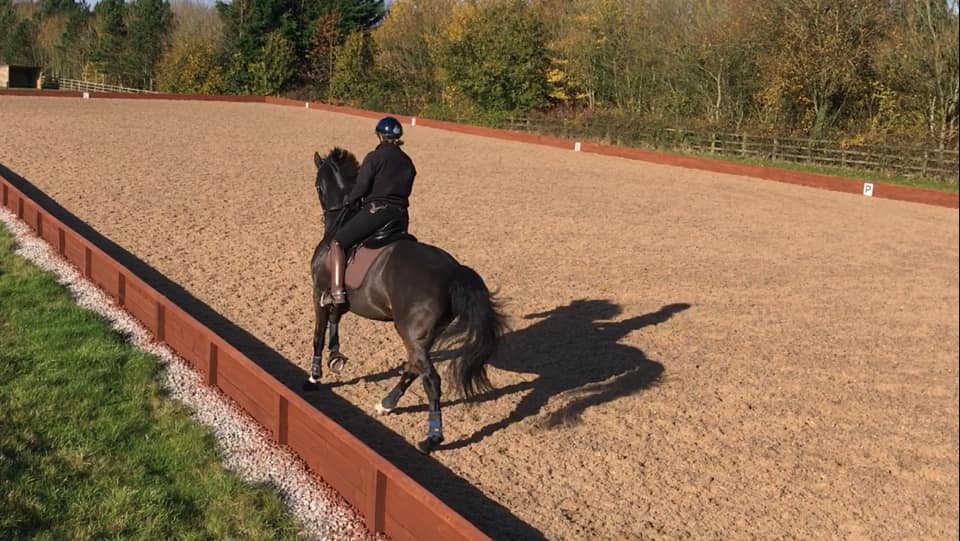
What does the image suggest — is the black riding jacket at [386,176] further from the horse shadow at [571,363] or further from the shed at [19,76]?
the shed at [19,76]

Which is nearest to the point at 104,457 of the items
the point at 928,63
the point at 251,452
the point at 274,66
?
the point at 251,452

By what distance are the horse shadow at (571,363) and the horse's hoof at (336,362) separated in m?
0.67

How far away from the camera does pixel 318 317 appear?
6.28 meters

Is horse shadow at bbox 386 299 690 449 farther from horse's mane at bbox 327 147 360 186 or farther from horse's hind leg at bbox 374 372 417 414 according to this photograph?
horse's mane at bbox 327 147 360 186

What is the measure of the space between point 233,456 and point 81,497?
36.6 inches

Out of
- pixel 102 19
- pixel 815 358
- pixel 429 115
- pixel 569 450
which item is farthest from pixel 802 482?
pixel 102 19

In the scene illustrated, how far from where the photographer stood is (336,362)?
20.4 ft

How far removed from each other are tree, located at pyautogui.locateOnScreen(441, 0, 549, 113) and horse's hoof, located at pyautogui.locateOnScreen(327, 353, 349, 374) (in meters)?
36.5

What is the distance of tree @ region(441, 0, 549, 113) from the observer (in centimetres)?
4216

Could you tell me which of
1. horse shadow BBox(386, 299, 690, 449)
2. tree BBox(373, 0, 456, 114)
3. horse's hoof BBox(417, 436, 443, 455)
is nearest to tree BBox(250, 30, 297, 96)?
tree BBox(373, 0, 456, 114)

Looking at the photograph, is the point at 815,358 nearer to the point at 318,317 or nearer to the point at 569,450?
the point at 569,450

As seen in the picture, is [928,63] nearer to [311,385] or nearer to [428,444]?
[428,444]

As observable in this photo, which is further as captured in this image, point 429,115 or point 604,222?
point 429,115

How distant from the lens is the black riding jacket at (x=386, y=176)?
5.68m
